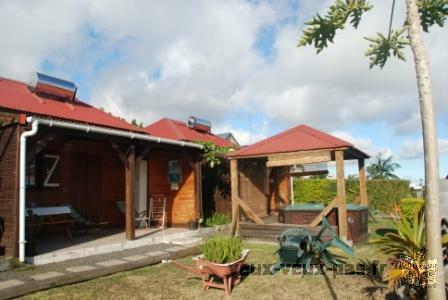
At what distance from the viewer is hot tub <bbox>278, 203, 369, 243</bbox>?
9.41 m

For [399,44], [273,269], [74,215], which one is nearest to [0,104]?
[74,215]

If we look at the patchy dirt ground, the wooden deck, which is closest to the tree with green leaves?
the patchy dirt ground

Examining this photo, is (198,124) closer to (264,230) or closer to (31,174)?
(264,230)

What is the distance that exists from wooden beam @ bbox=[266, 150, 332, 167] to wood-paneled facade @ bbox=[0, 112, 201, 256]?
9.23 feet

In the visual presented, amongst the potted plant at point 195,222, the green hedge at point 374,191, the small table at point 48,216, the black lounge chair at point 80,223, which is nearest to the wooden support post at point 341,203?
the potted plant at point 195,222

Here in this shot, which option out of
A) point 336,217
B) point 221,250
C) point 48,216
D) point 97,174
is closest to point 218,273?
point 221,250

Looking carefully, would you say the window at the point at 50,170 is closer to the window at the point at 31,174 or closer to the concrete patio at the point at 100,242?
the window at the point at 31,174

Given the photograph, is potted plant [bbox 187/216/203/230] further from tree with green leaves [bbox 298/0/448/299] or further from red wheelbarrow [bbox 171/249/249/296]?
tree with green leaves [bbox 298/0/448/299]

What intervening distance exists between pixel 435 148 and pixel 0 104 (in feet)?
29.4

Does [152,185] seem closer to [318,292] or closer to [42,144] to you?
[42,144]

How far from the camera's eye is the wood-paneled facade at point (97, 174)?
852 cm

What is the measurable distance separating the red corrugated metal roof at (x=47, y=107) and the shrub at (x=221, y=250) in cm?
582

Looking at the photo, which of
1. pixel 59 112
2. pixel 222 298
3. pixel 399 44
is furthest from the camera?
pixel 59 112

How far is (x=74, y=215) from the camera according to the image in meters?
9.95
